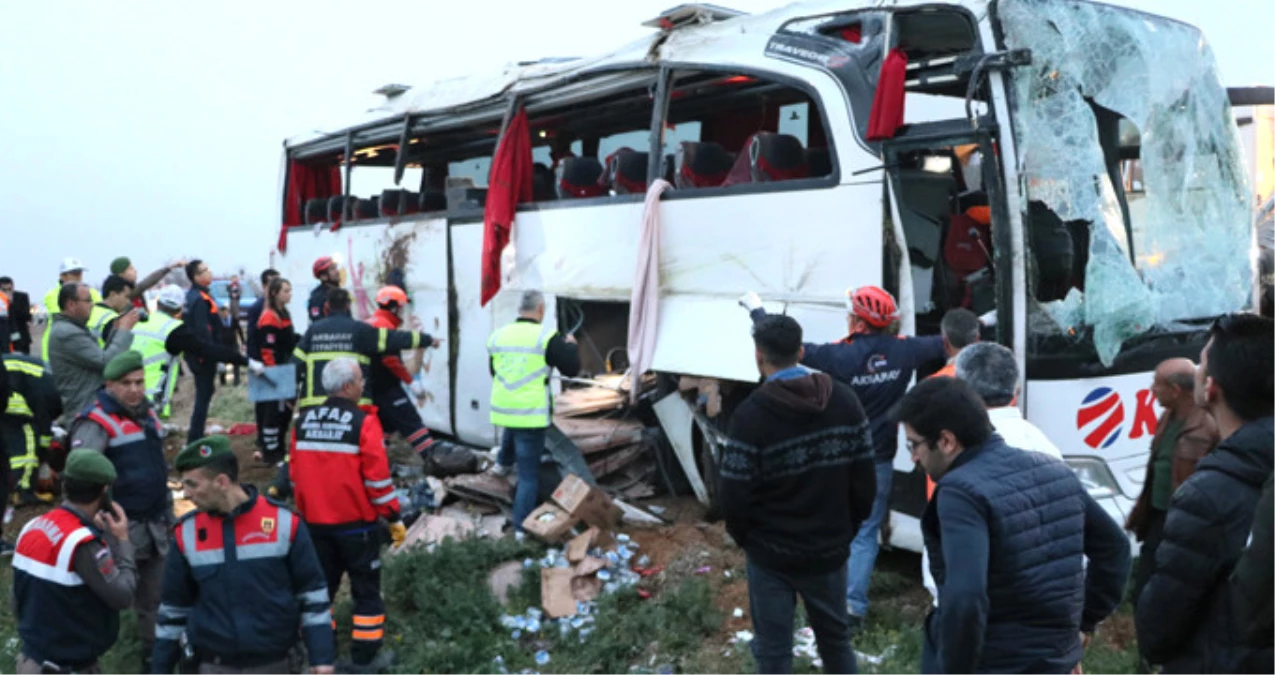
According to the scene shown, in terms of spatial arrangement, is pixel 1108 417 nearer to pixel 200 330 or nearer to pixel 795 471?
pixel 795 471

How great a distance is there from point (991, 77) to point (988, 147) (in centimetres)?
38

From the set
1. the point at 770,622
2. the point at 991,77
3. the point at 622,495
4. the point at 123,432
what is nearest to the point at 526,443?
the point at 622,495

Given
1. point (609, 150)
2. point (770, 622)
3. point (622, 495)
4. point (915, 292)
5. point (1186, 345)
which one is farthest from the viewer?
point (609, 150)

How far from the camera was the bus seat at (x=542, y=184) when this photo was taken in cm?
854

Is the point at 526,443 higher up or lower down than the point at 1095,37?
lower down

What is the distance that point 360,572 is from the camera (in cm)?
514

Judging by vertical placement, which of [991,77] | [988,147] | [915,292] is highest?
[991,77]

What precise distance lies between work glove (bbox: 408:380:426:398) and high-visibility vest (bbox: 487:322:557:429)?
10.2ft

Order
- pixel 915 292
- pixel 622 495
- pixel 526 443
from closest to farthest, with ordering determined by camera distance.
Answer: pixel 915 292 → pixel 526 443 → pixel 622 495

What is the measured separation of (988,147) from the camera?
16.7 ft

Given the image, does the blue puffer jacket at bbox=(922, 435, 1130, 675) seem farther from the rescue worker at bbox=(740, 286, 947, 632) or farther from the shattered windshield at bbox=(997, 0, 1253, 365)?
the shattered windshield at bbox=(997, 0, 1253, 365)

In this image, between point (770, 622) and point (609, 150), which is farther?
point (609, 150)

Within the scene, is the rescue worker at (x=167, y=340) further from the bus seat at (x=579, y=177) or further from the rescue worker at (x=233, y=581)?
the rescue worker at (x=233, y=581)

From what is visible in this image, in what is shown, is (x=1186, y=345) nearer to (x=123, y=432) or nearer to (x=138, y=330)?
(x=123, y=432)
